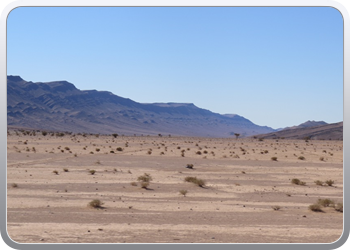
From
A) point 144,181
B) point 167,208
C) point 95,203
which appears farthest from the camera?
point 144,181

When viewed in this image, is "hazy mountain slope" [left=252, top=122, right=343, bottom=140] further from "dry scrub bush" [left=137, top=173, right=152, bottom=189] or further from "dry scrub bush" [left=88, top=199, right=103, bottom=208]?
"dry scrub bush" [left=88, top=199, right=103, bottom=208]

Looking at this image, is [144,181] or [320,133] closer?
[144,181]

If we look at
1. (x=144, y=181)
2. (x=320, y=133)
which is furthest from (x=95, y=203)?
(x=320, y=133)

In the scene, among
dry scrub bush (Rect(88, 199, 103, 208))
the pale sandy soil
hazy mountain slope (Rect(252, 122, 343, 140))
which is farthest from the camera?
hazy mountain slope (Rect(252, 122, 343, 140))

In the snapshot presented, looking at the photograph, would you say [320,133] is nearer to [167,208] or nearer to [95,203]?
[167,208]

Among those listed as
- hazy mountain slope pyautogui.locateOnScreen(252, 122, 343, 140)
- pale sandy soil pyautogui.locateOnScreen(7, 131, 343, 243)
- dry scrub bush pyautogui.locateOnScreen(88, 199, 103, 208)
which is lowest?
pale sandy soil pyautogui.locateOnScreen(7, 131, 343, 243)

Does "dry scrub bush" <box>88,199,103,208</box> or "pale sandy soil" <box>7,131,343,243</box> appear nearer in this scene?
"pale sandy soil" <box>7,131,343,243</box>

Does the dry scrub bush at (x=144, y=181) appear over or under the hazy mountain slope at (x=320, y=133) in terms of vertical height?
under

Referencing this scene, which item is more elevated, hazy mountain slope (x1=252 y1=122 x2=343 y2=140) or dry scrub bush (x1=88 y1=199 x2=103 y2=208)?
hazy mountain slope (x1=252 y1=122 x2=343 y2=140)

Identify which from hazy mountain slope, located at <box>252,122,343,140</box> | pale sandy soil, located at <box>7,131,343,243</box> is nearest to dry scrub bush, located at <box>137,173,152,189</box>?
pale sandy soil, located at <box>7,131,343,243</box>

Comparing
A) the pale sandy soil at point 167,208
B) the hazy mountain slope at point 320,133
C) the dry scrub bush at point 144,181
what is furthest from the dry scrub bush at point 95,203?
the hazy mountain slope at point 320,133

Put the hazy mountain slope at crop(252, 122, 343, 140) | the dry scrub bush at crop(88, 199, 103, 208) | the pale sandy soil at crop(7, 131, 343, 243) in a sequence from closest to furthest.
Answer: the pale sandy soil at crop(7, 131, 343, 243) → the dry scrub bush at crop(88, 199, 103, 208) → the hazy mountain slope at crop(252, 122, 343, 140)

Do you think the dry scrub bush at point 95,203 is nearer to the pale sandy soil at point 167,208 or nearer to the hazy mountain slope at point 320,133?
the pale sandy soil at point 167,208

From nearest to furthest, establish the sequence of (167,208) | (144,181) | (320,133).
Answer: (167,208) → (144,181) → (320,133)
